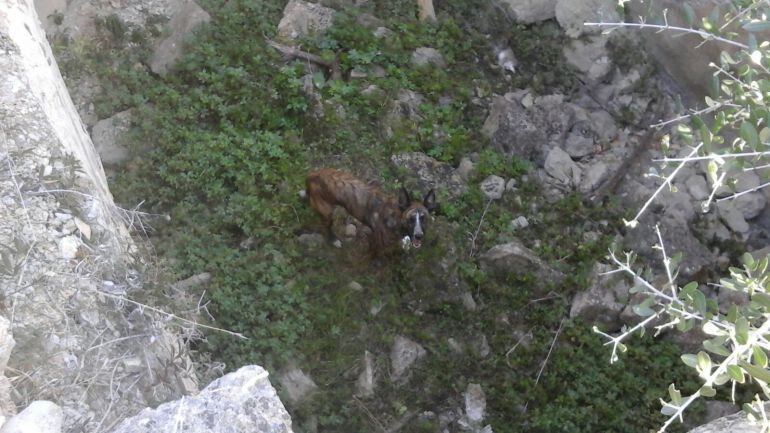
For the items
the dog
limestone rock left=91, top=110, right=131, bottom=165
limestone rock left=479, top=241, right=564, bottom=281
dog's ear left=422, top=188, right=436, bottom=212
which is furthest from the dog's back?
limestone rock left=91, top=110, right=131, bottom=165

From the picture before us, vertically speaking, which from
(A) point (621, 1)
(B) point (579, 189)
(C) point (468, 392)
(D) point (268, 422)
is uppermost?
(A) point (621, 1)

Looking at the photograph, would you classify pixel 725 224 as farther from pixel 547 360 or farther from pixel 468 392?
pixel 468 392

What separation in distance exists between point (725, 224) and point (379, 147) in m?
4.01

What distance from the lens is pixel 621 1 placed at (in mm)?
4484

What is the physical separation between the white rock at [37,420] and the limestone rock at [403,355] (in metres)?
3.66

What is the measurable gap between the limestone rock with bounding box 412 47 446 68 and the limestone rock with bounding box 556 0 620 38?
1.70 meters

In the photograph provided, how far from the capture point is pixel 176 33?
918 centimetres

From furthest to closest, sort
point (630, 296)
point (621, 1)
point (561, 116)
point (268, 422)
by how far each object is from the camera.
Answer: point (561, 116)
point (630, 296)
point (621, 1)
point (268, 422)

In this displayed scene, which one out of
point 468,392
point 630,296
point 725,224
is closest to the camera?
point 468,392

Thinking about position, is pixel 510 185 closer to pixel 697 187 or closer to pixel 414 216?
pixel 414 216

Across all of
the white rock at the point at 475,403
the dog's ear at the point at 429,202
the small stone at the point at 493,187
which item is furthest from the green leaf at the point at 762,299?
the small stone at the point at 493,187

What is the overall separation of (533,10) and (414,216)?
13.4ft

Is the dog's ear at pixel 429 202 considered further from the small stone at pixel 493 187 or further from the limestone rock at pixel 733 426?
the limestone rock at pixel 733 426

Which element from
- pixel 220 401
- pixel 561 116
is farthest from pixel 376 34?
pixel 220 401
